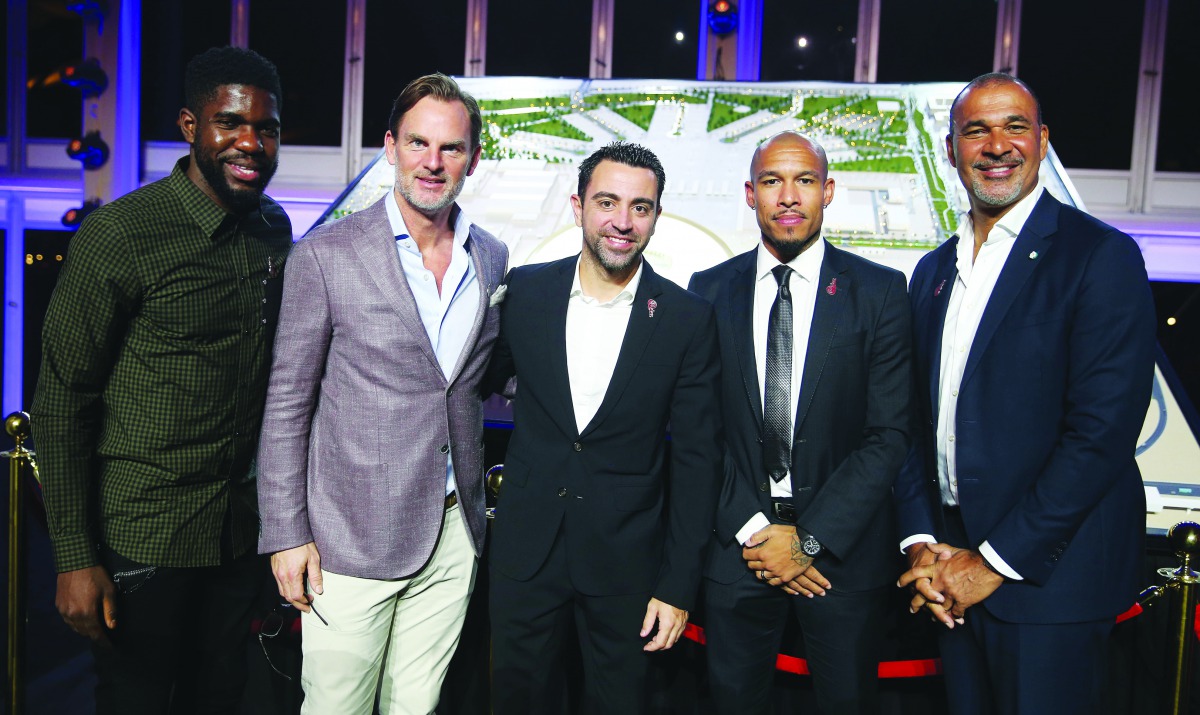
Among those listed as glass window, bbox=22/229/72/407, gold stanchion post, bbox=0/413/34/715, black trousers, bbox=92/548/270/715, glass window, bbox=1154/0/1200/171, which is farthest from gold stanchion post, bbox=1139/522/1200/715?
glass window, bbox=22/229/72/407

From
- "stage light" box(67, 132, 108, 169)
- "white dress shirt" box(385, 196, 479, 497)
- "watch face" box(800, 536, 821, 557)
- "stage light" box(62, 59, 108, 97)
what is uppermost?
"stage light" box(62, 59, 108, 97)

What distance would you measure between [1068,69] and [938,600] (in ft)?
21.6

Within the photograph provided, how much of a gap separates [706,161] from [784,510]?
2.55 meters

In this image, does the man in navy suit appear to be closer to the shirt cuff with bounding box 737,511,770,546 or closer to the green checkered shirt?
the shirt cuff with bounding box 737,511,770,546

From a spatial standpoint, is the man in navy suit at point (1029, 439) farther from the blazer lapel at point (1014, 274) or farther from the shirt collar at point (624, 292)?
the shirt collar at point (624, 292)

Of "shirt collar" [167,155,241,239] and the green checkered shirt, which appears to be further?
"shirt collar" [167,155,241,239]

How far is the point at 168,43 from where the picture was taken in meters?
7.54

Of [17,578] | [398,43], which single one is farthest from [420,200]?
[398,43]

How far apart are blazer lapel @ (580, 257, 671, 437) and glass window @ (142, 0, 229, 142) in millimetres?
7368

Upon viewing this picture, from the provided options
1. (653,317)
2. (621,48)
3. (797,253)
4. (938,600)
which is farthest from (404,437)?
(621,48)

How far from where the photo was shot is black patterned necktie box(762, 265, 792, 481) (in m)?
1.75

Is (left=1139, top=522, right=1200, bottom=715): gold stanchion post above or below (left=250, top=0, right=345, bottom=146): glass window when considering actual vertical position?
below

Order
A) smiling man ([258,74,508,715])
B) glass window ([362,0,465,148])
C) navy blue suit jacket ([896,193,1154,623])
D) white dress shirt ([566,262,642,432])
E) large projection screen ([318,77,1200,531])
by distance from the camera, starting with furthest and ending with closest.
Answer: glass window ([362,0,465,148]), large projection screen ([318,77,1200,531]), white dress shirt ([566,262,642,432]), smiling man ([258,74,508,715]), navy blue suit jacket ([896,193,1154,623])

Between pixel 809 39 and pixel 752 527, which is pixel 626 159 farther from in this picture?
pixel 809 39
